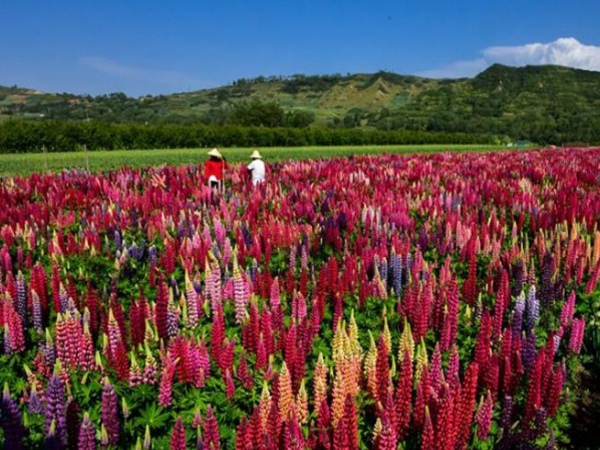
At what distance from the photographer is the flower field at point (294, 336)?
2.40 m

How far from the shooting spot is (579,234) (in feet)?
19.1

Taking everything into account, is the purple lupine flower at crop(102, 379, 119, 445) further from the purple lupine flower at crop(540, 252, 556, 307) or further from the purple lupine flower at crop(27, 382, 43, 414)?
the purple lupine flower at crop(540, 252, 556, 307)

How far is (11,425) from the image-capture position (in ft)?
7.04

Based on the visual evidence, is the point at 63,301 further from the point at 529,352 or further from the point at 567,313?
the point at 567,313

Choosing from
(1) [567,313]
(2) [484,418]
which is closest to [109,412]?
(2) [484,418]

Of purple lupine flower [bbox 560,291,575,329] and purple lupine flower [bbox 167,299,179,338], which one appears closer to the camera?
purple lupine flower [bbox 167,299,179,338]

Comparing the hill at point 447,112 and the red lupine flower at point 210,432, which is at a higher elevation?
the hill at point 447,112

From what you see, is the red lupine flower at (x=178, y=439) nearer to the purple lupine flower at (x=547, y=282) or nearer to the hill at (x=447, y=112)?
the purple lupine flower at (x=547, y=282)

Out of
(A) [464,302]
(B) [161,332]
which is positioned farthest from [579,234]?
(B) [161,332]

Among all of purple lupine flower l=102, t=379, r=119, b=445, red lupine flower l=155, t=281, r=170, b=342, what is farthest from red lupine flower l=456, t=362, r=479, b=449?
red lupine flower l=155, t=281, r=170, b=342

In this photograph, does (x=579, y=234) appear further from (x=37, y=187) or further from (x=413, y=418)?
(x=37, y=187)

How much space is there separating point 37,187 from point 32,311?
7.18 m

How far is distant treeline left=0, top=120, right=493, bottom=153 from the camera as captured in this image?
157ft

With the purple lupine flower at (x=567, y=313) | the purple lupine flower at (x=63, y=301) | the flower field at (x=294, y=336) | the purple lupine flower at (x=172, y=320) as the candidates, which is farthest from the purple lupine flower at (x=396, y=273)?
the purple lupine flower at (x=63, y=301)
